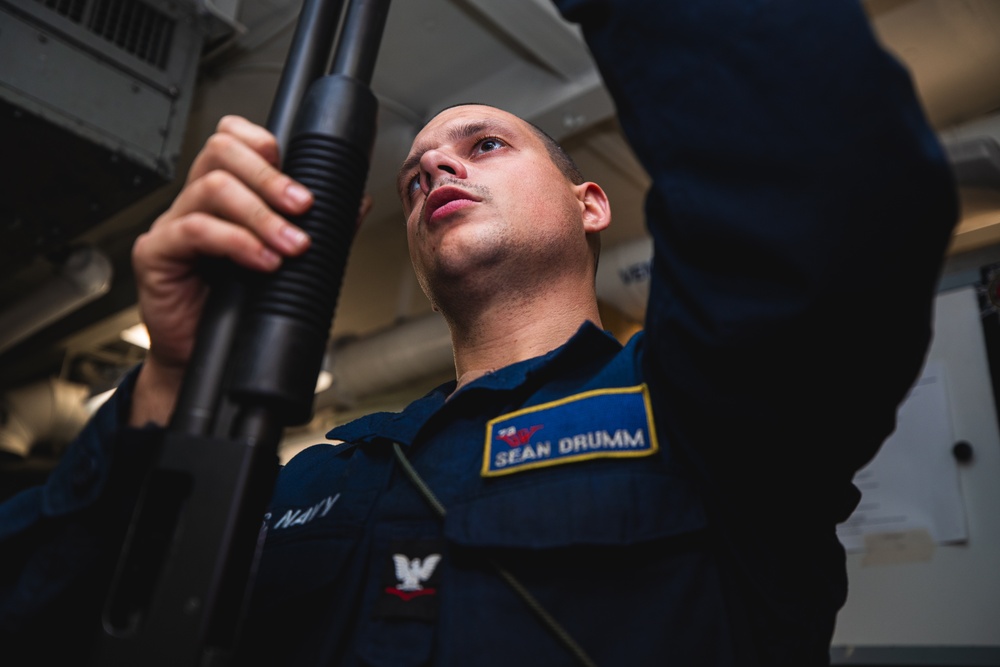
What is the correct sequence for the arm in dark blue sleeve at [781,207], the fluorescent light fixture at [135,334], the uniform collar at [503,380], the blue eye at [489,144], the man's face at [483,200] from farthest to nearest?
the fluorescent light fixture at [135,334], the blue eye at [489,144], the man's face at [483,200], the uniform collar at [503,380], the arm in dark blue sleeve at [781,207]

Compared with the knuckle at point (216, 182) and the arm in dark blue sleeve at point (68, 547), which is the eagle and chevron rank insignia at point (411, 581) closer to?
the arm in dark blue sleeve at point (68, 547)

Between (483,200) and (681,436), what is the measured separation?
0.44m

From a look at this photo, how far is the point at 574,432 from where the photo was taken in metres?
0.67

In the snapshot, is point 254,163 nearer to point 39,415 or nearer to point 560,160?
point 560,160

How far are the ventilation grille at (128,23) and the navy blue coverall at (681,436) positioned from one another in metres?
1.15

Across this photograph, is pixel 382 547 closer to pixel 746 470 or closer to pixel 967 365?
pixel 746 470

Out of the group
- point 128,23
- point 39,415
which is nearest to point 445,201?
point 128,23

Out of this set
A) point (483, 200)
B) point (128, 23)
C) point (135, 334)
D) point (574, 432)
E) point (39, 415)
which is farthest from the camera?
point (39, 415)

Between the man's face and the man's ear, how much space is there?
0.14 feet

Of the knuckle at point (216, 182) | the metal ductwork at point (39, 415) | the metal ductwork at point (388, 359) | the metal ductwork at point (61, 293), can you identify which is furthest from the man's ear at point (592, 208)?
the metal ductwork at point (39, 415)

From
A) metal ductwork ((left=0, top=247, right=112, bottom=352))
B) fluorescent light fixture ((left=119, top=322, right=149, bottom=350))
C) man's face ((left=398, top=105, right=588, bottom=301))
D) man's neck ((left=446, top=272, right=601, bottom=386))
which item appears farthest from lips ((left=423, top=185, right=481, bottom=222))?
fluorescent light fixture ((left=119, top=322, right=149, bottom=350))

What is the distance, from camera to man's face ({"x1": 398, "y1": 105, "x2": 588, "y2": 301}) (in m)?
0.91

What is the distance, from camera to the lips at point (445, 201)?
924 mm

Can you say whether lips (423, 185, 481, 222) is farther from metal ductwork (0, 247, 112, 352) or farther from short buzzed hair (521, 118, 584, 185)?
metal ductwork (0, 247, 112, 352)
